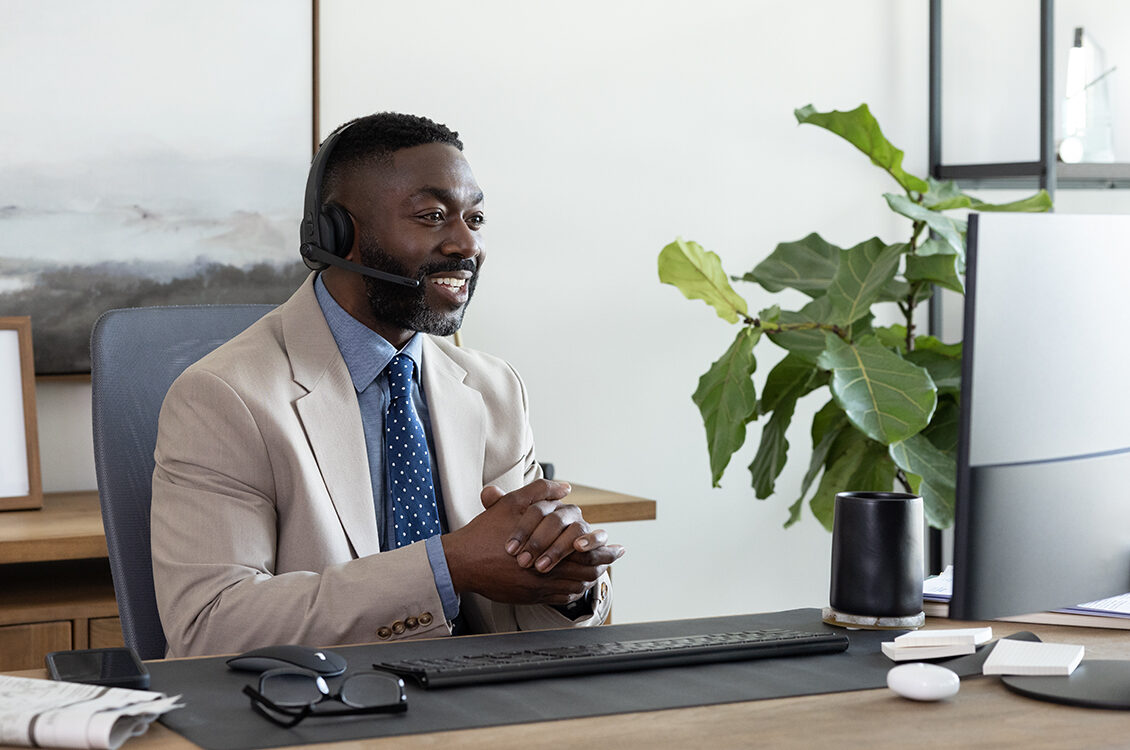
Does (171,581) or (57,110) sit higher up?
(57,110)

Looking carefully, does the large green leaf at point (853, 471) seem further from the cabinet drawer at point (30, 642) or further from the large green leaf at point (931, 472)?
the cabinet drawer at point (30, 642)

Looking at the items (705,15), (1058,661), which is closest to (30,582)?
(1058,661)

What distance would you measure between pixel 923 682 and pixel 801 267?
172cm

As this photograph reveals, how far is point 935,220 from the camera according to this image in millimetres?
2500

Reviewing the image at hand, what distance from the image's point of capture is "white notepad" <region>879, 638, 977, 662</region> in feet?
3.69

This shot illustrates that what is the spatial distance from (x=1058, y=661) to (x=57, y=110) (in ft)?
6.55

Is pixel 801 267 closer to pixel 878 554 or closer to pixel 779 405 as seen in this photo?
pixel 779 405

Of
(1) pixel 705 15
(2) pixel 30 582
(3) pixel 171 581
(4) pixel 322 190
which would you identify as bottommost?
(2) pixel 30 582

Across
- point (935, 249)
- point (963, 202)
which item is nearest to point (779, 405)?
point (935, 249)

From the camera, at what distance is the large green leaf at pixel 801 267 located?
261cm

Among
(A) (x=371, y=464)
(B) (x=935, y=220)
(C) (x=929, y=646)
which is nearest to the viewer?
(C) (x=929, y=646)

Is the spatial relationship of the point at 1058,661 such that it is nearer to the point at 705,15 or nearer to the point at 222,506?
the point at 222,506

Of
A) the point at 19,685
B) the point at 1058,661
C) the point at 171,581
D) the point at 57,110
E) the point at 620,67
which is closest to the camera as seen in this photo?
the point at 19,685

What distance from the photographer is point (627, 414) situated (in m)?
2.98
